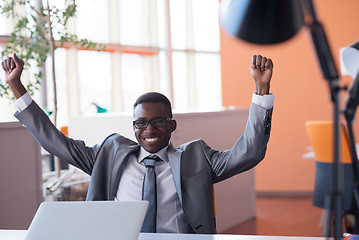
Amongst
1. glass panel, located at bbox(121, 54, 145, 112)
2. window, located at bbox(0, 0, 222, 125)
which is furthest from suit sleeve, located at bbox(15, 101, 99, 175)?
glass panel, located at bbox(121, 54, 145, 112)

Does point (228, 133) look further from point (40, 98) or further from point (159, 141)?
point (159, 141)

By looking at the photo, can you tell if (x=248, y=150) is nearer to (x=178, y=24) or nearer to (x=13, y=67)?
(x=13, y=67)

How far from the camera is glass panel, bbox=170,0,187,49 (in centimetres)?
884

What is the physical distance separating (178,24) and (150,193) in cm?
723

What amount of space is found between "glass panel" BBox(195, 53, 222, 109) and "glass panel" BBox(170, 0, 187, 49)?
396 mm

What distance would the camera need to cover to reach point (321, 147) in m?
4.45

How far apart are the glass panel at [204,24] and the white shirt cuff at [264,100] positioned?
288 inches

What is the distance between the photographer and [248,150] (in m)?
2.01

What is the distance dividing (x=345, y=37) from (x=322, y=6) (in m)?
0.48

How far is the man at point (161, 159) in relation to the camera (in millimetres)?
1983

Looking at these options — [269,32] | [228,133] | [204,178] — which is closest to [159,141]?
[204,178]

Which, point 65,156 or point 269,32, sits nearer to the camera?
point 269,32

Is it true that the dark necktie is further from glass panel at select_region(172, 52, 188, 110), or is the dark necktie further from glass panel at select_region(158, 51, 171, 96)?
glass panel at select_region(172, 52, 188, 110)

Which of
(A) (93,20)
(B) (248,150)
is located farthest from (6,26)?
(B) (248,150)
